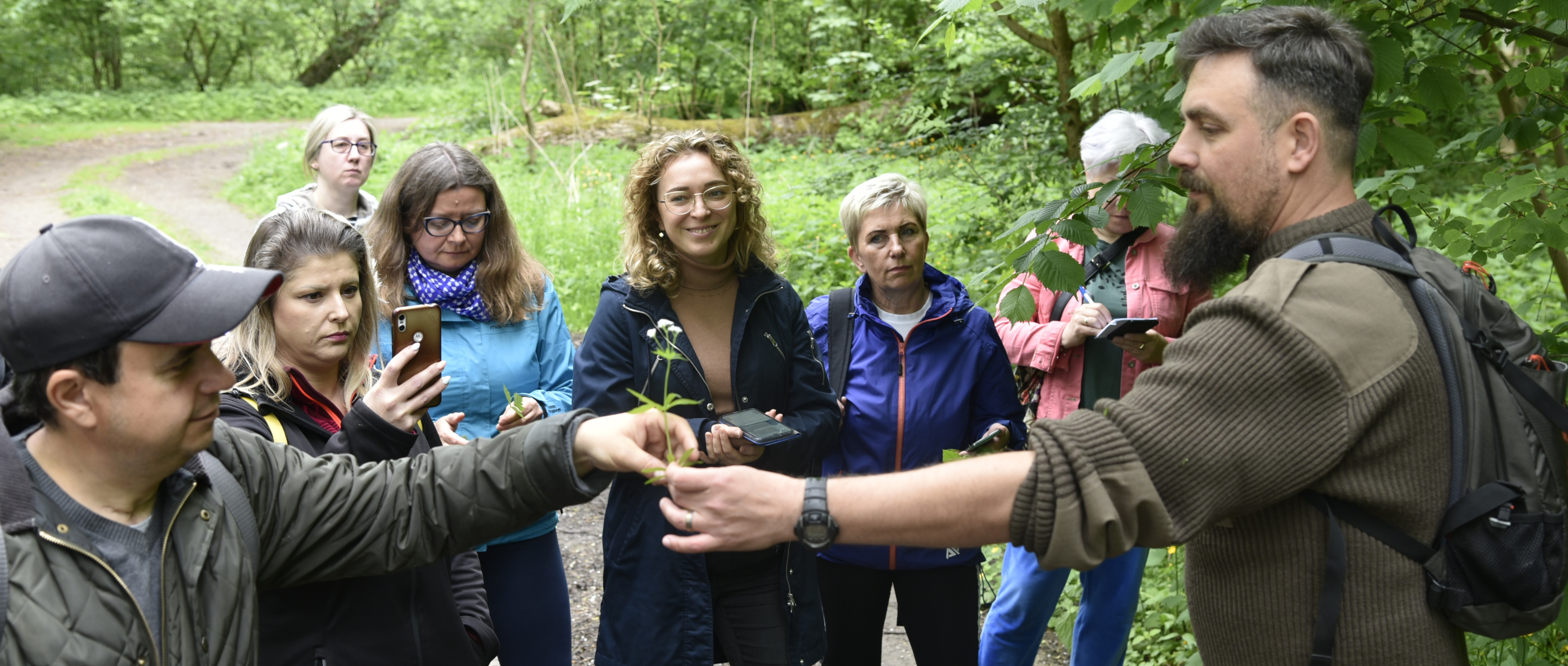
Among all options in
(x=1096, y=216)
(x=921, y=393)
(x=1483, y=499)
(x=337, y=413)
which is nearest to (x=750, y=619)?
(x=921, y=393)

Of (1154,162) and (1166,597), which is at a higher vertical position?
(1154,162)

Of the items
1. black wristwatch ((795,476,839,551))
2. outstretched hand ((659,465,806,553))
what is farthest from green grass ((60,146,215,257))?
black wristwatch ((795,476,839,551))

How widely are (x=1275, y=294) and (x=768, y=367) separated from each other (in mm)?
1627

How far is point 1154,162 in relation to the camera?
2.85 metres

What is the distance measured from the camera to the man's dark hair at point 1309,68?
75.2 inches

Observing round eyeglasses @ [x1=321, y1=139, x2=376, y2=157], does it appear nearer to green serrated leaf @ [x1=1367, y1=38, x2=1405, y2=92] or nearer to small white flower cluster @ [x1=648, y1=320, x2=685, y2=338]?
small white flower cluster @ [x1=648, y1=320, x2=685, y2=338]

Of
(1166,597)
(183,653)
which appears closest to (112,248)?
(183,653)

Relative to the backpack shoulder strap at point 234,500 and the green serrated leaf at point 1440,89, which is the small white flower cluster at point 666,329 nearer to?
the backpack shoulder strap at point 234,500

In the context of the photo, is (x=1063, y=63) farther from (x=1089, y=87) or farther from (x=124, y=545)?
(x=124, y=545)

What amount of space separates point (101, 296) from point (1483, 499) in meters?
2.20

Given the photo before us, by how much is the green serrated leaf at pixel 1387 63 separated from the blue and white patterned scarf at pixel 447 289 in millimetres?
2707

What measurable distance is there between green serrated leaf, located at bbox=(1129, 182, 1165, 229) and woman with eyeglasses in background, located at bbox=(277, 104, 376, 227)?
3.30 m

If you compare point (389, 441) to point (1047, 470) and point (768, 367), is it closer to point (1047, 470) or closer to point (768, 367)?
point (768, 367)

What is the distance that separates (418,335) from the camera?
2559 mm
